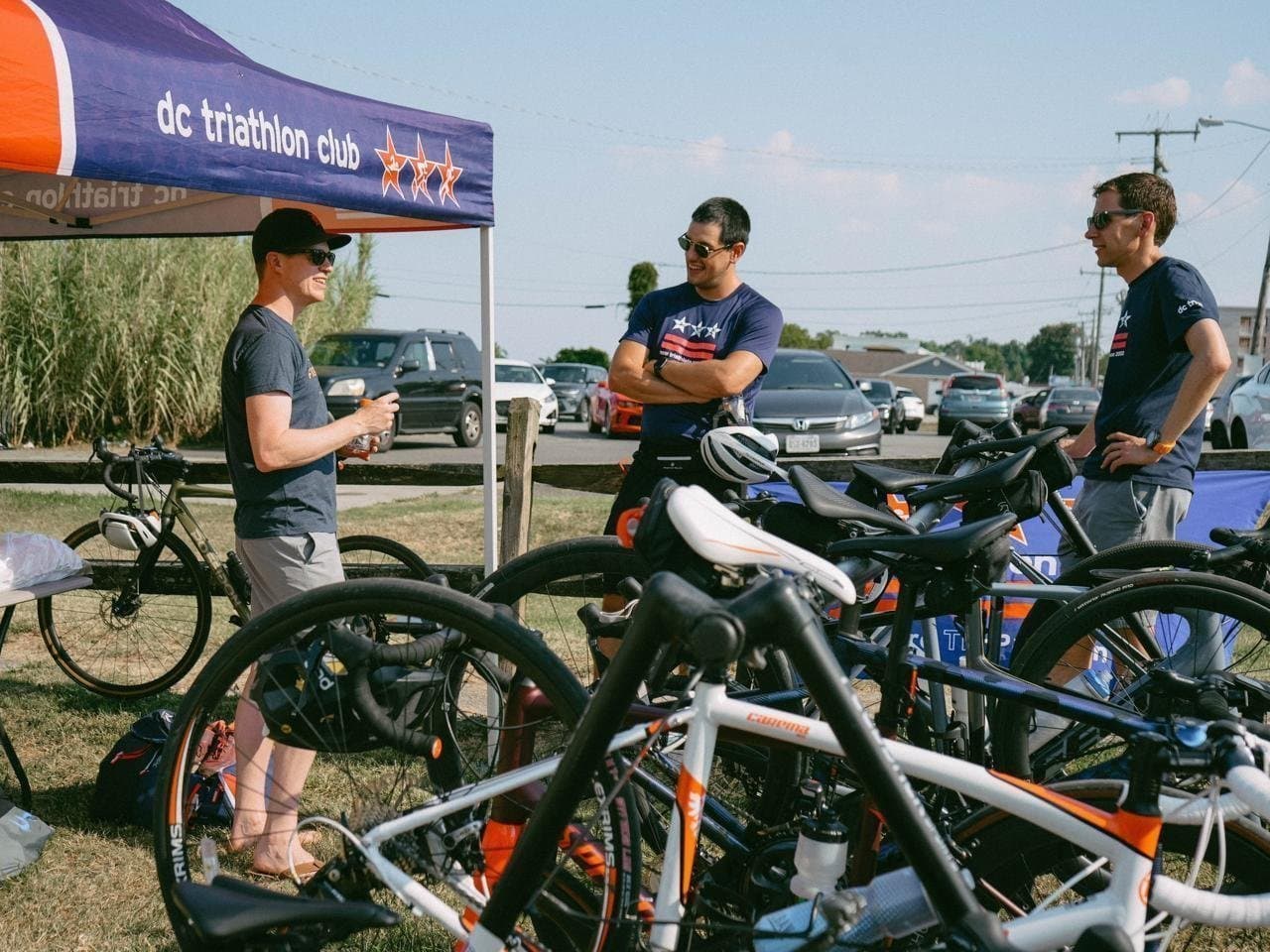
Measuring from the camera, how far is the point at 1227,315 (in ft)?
312

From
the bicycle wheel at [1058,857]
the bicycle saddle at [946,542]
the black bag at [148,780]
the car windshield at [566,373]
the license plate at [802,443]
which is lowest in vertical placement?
the black bag at [148,780]

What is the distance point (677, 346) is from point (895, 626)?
69.1 inches

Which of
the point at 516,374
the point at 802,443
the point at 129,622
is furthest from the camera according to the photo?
the point at 516,374

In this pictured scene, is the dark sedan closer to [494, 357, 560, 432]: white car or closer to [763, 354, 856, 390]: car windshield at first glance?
[763, 354, 856, 390]: car windshield

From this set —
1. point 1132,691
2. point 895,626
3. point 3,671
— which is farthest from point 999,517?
point 3,671

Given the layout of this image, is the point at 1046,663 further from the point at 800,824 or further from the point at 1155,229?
the point at 1155,229

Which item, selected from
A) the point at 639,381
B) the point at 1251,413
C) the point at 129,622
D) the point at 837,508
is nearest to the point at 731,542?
the point at 837,508

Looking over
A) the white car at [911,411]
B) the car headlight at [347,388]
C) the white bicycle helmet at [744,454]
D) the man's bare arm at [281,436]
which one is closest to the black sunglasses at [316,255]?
the man's bare arm at [281,436]

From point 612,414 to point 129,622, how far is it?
17.8 metres

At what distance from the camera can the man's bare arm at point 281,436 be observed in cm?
349

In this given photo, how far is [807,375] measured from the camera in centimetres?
1495

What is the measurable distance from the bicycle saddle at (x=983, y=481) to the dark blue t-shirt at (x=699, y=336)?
41.4 inches

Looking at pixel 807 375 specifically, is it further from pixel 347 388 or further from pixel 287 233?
pixel 287 233

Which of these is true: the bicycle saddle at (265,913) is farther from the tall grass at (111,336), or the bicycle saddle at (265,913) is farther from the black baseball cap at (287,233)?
the tall grass at (111,336)
